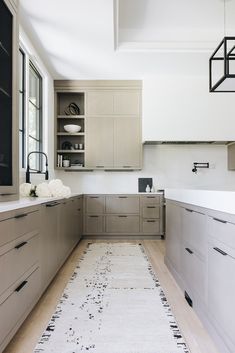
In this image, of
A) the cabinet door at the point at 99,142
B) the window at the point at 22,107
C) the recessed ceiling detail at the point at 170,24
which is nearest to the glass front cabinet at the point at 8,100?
the window at the point at 22,107

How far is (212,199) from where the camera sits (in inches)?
66.6

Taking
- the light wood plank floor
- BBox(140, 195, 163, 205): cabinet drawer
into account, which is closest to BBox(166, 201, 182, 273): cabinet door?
the light wood plank floor

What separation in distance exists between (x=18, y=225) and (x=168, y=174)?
4158mm

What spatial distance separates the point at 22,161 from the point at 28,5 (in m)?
1.75

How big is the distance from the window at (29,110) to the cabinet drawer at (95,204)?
39.1 inches

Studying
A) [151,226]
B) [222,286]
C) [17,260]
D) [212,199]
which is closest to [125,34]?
[151,226]

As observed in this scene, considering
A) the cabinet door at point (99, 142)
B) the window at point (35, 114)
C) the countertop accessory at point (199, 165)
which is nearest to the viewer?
the window at point (35, 114)

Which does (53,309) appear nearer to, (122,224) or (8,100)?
(8,100)

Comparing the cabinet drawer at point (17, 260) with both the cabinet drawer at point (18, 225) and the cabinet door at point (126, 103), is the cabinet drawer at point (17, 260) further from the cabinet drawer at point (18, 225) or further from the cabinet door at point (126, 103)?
the cabinet door at point (126, 103)

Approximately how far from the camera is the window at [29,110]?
12.6 ft

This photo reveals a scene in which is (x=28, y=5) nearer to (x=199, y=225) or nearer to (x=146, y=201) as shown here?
(x=199, y=225)

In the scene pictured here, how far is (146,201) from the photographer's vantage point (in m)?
5.07

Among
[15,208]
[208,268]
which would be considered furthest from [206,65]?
[15,208]

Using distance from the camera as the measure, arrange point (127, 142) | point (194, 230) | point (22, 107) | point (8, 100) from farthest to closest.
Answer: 1. point (127, 142)
2. point (22, 107)
3. point (8, 100)
4. point (194, 230)
